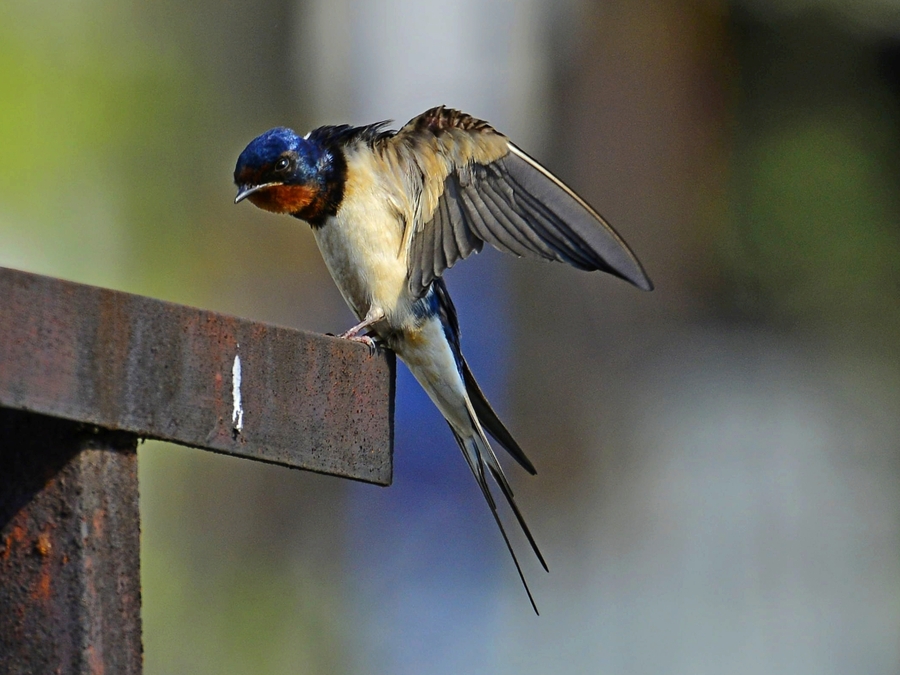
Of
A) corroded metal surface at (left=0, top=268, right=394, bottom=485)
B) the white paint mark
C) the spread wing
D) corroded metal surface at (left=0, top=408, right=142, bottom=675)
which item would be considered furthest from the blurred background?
corroded metal surface at (left=0, top=408, right=142, bottom=675)

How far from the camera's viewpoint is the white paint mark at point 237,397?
4.61ft

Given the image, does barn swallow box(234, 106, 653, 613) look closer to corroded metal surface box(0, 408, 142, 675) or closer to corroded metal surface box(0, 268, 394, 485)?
corroded metal surface box(0, 268, 394, 485)

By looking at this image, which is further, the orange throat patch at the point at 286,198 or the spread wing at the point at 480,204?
the orange throat patch at the point at 286,198

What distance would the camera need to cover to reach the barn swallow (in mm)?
2260

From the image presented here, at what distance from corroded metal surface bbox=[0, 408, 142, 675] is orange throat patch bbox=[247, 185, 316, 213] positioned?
114 cm

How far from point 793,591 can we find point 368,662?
1.68 m

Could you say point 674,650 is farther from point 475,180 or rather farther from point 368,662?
point 475,180

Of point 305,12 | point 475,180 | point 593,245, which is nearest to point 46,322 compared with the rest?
point 593,245

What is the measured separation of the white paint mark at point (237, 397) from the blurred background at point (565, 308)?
3625 millimetres

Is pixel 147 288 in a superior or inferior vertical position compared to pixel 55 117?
inferior

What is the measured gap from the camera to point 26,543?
1281 millimetres

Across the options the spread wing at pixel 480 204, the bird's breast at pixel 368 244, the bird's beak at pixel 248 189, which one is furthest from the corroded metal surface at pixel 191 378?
the bird's beak at pixel 248 189

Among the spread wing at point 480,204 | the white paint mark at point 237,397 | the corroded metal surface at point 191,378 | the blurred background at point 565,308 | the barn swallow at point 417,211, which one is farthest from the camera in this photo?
the blurred background at point 565,308

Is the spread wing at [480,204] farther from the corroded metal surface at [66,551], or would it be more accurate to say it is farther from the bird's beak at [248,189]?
the corroded metal surface at [66,551]
